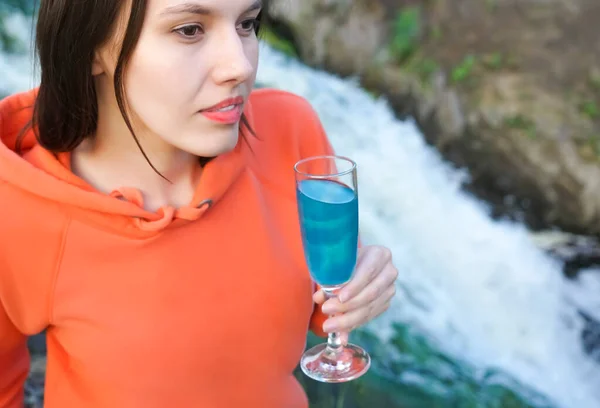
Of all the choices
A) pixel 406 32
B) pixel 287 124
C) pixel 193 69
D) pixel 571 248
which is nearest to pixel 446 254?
pixel 571 248

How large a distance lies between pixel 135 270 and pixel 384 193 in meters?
1.98

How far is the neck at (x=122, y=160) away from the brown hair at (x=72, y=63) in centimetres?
2

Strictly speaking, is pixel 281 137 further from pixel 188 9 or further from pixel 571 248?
pixel 571 248

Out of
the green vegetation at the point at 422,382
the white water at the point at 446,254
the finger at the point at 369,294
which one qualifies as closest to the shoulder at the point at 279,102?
the finger at the point at 369,294

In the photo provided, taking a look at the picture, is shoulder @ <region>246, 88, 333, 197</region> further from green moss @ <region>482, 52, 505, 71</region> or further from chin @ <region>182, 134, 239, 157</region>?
green moss @ <region>482, 52, 505, 71</region>

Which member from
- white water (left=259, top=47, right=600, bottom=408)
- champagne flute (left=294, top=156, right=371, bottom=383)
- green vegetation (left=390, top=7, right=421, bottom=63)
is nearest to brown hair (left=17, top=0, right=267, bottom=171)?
champagne flute (left=294, top=156, right=371, bottom=383)

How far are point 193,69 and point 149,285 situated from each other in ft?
1.02

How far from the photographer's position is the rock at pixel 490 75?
9.78ft

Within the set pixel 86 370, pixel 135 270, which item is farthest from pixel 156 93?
pixel 86 370

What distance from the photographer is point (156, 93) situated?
97 centimetres

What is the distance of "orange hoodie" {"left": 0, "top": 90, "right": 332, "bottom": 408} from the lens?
988 mm

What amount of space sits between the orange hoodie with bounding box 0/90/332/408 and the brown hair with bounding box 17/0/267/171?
5cm

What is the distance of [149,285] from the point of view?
3.37 feet

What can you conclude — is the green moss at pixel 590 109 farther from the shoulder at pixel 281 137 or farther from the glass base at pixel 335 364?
the glass base at pixel 335 364
